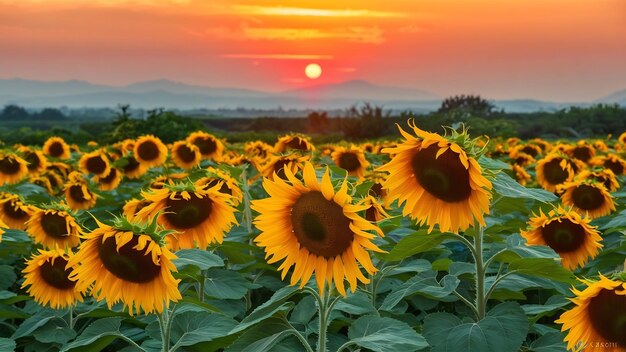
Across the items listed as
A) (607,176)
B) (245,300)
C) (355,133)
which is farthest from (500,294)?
(355,133)

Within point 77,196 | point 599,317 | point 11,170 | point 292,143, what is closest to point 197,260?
point 599,317

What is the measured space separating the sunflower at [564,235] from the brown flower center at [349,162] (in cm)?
414

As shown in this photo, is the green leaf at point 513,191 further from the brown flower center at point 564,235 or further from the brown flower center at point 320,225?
the brown flower center at point 564,235

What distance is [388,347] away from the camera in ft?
10.9

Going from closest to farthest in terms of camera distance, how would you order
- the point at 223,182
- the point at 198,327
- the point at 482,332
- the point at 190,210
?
the point at 482,332 < the point at 198,327 < the point at 190,210 < the point at 223,182

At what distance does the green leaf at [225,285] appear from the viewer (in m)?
4.59

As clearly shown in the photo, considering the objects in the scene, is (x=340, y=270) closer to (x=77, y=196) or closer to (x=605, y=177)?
(x=605, y=177)

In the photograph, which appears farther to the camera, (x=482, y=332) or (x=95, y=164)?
(x=95, y=164)

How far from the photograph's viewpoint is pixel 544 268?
147 inches

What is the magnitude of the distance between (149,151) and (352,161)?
4.31m

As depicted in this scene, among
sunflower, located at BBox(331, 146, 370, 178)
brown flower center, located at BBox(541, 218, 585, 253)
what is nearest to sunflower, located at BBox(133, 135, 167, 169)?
sunflower, located at BBox(331, 146, 370, 178)

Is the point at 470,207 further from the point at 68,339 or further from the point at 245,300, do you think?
the point at 68,339

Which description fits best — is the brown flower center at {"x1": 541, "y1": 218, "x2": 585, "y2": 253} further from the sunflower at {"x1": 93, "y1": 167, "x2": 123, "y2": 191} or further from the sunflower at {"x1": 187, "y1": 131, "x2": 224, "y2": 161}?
the sunflower at {"x1": 93, "y1": 167, "x2": 123, "y2": 191}

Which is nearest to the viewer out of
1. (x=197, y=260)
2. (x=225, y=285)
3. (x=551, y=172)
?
(x=197, y=260)
